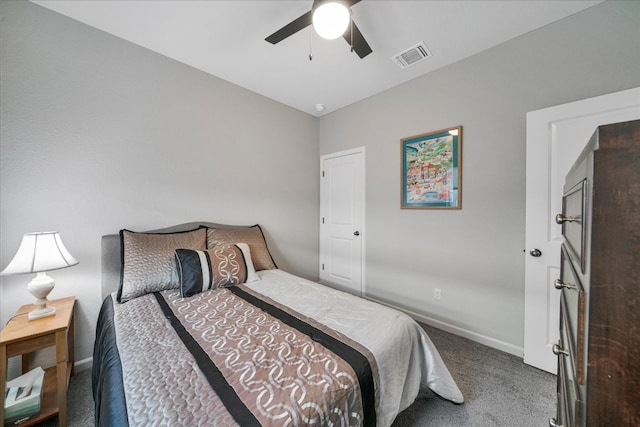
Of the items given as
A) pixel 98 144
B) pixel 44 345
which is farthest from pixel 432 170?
pixel 44 345

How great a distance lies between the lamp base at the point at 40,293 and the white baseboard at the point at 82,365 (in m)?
0.63

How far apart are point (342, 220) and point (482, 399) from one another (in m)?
2.28

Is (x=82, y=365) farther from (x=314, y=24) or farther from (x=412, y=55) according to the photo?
(x=412, y=55)

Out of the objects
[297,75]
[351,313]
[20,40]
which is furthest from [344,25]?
[20,40]

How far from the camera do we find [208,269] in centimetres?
187

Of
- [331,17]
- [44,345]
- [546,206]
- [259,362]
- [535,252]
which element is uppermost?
[331,17]

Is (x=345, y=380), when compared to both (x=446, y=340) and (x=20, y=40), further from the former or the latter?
(x=20, y=40)

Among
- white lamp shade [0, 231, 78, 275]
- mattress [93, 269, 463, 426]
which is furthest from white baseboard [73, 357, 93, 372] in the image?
white lamp shade [0, 231, 78, 275]

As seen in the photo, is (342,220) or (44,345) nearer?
(44,345)

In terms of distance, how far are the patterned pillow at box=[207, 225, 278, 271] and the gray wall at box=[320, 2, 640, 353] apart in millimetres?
1389

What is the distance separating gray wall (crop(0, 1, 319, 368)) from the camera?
5.31 feet

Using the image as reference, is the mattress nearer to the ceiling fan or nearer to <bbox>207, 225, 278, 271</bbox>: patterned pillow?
<bbox>207, 225, 278, 271</bbox>: patterned pillow

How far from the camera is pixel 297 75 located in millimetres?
2541

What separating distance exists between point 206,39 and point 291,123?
4.63 ft
